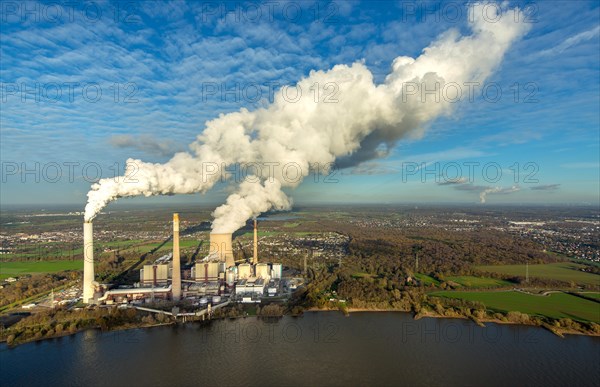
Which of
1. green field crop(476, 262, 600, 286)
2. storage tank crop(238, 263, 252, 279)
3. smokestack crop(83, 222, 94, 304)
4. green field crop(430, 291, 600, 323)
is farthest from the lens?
green field crop(476, 262, 600, 286)

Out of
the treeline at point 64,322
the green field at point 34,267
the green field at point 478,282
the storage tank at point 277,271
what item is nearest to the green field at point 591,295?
the green field at point 478,282

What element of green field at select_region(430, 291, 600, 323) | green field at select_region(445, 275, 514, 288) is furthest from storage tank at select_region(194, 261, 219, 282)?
green field at select_region(445, 275, 514, 288)

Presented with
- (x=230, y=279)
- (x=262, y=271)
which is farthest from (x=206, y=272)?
(x=262, y=271)

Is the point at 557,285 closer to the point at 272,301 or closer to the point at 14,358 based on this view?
the point at 272,301

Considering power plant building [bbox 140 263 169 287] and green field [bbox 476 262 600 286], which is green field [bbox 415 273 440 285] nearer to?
green field [bbox 476 262 600 286]

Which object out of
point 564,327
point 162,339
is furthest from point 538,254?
point 162,339

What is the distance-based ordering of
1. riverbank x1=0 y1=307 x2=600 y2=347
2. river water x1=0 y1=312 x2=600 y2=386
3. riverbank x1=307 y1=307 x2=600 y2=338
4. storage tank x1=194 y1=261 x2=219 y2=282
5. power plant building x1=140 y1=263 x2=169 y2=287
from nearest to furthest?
river water x1=0 y1=312 x2=600 y2=386, riverbank x1=0 y1=307 x2=600 y2=347, riverbank x1=307 y1=307 x2=600 y2=338, power plant building x1=140 y1=263 x2=169 y2=287, storage tank x1=194 y1=261 x2=219 y2=282
